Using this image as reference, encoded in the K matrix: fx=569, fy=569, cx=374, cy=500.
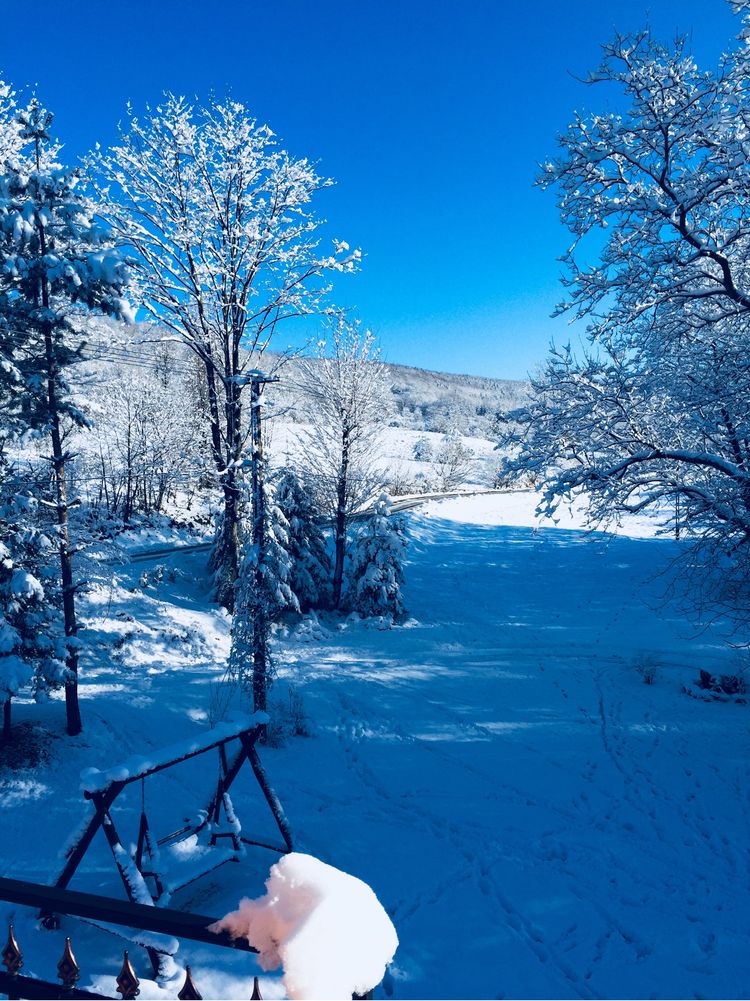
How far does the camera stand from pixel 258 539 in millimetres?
9891

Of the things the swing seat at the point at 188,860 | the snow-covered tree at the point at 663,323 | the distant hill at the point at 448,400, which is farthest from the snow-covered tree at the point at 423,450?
the swing seat at the point at 188,860

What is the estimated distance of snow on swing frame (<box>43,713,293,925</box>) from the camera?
15.8ft

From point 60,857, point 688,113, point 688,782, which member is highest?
point 688,113

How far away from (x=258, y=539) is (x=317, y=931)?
8.62m

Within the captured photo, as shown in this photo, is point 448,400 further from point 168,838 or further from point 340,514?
point 168,838

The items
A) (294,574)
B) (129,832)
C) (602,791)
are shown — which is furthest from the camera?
(294,574)

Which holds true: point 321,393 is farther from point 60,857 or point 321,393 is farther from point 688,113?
point 60,857

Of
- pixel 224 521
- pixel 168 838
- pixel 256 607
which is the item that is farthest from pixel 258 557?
pixel 224 521

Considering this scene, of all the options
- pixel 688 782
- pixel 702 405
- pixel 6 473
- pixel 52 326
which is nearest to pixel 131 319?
pixel 52 326

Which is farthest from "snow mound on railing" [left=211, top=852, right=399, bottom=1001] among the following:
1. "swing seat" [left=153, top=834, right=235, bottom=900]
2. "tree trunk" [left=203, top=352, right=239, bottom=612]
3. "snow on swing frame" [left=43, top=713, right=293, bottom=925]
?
"tree trunk" [left=203, top=352, right=239, bottom=612]

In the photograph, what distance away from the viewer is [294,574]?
64.5ft

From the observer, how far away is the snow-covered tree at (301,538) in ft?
64.9

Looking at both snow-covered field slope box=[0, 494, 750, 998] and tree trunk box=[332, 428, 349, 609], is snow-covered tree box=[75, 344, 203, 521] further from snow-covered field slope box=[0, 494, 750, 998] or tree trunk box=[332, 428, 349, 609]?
snow-covered field slope box=[0, 494, 750, 998]

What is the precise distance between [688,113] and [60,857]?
10.8 metres
